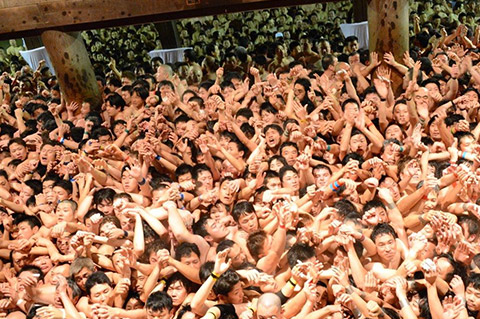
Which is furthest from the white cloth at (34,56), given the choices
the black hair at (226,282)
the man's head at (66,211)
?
the black hair at (226,282)

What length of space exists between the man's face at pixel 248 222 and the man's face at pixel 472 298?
5.62 ft

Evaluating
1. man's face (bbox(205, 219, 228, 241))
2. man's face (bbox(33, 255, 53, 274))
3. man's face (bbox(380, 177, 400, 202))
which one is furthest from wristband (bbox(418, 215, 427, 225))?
man's face (bbox(33, 255, 53, 274))

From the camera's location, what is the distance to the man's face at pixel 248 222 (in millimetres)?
4145

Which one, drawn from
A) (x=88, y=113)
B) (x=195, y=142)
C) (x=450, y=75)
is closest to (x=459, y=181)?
(x=195, y=142)

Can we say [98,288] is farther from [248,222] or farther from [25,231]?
[25,231]

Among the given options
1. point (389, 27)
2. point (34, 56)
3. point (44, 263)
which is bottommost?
point (44, 263)

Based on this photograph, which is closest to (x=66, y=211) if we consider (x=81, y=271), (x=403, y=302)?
(x=81, y=271)

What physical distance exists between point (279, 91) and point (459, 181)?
327 cm

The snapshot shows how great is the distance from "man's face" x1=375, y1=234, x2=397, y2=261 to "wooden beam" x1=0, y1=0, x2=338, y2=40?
141 inches

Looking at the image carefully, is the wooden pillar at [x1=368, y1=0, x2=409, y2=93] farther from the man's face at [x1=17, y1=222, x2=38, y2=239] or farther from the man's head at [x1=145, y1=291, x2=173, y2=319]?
the man's face at [x1=17, y1=222, x2=38, y2=239]

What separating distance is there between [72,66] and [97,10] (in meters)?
1.17

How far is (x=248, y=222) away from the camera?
4156 millimetres

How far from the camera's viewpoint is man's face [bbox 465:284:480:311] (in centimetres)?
296

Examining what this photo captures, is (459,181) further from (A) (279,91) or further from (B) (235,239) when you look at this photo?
(A) (279,91)
